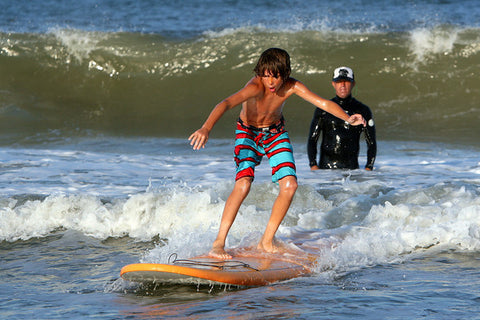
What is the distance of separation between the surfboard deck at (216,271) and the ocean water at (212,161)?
90 millimetres

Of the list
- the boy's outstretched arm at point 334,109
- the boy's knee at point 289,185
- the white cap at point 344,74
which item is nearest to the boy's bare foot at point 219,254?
the boy's knee at point 289,185

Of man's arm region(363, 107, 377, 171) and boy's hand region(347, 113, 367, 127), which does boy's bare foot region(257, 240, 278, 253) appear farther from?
man's arm region(363, 107, 377, 171)

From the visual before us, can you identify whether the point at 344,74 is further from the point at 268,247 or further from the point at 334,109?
the point at 268,247

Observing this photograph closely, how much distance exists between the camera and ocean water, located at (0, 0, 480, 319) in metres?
4.50

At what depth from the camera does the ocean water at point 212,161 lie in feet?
14.8

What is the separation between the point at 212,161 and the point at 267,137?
449 cm

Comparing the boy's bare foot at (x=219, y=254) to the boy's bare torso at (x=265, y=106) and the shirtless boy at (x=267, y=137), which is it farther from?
the boy's bare torso at (x=265, y=106)

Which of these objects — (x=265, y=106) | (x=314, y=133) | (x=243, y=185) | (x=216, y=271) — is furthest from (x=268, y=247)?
(x=314, y=133)

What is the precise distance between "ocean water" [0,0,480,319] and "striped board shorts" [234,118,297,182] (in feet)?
2.26

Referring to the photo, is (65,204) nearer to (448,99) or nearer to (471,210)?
(471,210)

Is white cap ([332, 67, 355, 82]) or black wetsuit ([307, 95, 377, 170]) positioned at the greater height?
white cap ([332, 67, 355, 82])

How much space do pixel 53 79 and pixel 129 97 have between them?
195cm

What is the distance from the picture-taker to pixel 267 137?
5.19 m

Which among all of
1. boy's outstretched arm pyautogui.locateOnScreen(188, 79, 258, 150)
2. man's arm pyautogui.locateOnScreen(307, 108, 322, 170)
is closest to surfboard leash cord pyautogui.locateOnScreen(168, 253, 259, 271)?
boy's outstretched arm pyautogui.locateOnScreen(188, 79, 258, 150)
